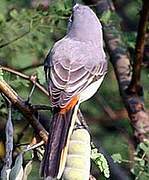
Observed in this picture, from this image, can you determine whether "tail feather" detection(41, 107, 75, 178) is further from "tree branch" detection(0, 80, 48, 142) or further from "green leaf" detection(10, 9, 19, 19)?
"green leaf" detection(10, 9, 19, 19)

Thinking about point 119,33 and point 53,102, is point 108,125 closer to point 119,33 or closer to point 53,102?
point 119,33

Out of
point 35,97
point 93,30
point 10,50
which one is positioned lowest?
point 35,97

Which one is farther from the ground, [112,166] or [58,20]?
[58,20]

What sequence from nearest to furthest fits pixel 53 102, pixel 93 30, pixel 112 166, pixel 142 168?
pixel 53 102, pixel 93 30, pixel 142 168, pixel 112 166

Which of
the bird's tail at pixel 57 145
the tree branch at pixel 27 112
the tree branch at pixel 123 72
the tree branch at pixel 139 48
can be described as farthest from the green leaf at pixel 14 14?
the tree branch at pixel 27 112

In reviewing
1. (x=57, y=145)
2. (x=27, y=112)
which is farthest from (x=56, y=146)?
(x=27, y=112)

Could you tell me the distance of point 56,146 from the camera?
2.10 metres

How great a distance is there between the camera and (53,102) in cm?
234

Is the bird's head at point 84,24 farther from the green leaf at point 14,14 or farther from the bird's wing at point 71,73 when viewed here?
the green leaf at point 14,14

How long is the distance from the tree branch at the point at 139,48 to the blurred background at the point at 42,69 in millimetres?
294

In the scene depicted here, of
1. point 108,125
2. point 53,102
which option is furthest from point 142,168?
point 108,125

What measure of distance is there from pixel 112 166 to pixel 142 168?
119cm

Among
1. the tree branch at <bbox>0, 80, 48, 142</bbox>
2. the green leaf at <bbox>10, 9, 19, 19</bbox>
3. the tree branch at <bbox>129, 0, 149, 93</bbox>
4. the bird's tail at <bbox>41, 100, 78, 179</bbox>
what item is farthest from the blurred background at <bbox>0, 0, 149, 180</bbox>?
the tree branch at <bbox>0, 80, 48, 142</bbox>

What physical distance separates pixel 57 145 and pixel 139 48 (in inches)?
61.9
